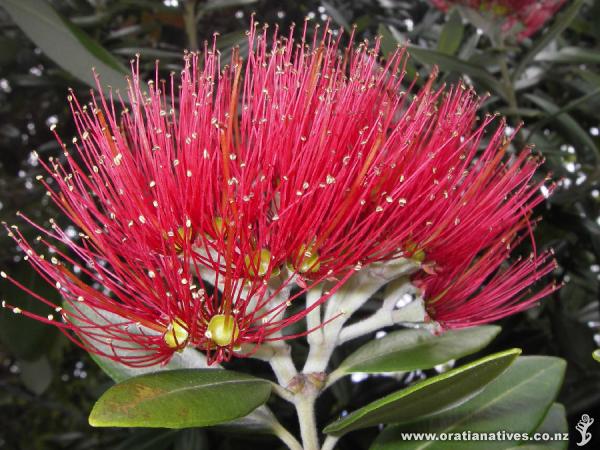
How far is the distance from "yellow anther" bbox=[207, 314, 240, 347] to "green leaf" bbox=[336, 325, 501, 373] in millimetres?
169

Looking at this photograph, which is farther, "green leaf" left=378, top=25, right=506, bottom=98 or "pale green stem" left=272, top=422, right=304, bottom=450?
"green leaf" left=378, top=25, right=506, bottom=98

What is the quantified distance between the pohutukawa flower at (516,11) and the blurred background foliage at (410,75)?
2.2 inches

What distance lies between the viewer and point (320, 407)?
63.4 inches

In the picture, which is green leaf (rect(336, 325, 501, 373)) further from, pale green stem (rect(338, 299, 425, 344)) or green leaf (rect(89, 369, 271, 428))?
green leaf (rect(89, 369, 271, 428))

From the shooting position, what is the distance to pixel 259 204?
669 millimetres

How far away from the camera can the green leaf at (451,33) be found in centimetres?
139

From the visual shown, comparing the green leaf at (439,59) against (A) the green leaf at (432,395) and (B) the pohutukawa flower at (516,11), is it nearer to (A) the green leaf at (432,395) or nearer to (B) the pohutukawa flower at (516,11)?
(B) the pohutukawa flower at (516,11)

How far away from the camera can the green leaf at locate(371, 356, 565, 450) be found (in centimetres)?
76

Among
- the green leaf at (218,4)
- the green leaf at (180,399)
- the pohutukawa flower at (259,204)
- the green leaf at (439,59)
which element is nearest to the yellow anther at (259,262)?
the pohutukawa flower at (259,204)

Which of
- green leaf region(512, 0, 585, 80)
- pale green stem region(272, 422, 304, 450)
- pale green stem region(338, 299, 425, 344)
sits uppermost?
green leaf region(512, 0, 585, 80)

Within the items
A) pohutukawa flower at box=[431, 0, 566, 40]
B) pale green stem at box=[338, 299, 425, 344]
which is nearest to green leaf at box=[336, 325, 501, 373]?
pale green stem at box=[338, 299, 425, 344]

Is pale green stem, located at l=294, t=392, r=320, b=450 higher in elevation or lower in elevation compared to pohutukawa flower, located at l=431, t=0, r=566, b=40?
lower

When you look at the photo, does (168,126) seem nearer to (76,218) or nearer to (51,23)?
(76,218)

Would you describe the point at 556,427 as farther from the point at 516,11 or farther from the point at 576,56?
the point at 516,11
